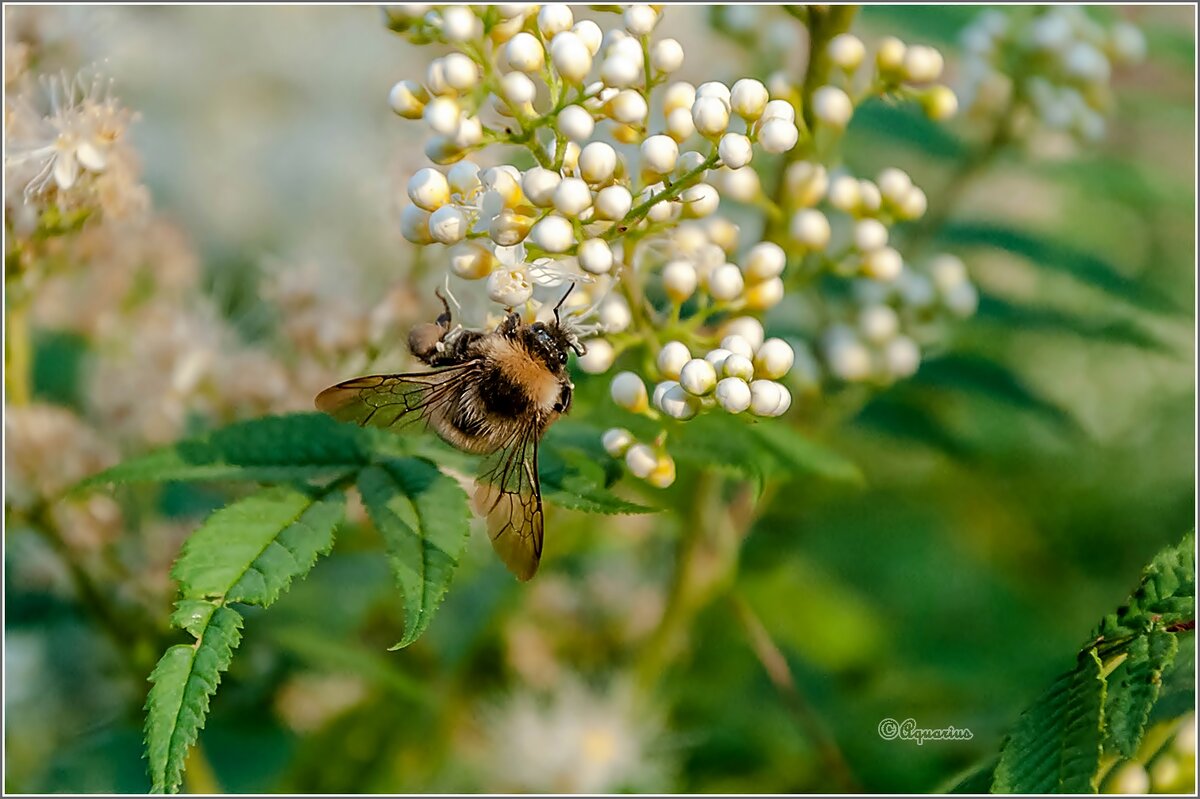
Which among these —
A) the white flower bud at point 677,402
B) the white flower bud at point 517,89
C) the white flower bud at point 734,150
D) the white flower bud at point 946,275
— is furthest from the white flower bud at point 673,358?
the white flower bud at point 946,275

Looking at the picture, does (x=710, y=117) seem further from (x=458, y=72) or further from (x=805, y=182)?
(x=805, y=182)

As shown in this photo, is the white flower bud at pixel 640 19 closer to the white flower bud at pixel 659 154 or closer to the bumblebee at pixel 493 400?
the white flower bud at pixel 659 154

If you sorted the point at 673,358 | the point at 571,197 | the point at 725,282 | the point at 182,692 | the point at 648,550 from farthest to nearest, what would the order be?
the point at 648,550, the point at 725,282, the point at 673,358, the point at 571,197, the point at 182,692

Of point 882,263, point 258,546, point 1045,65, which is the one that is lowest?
point 258,546

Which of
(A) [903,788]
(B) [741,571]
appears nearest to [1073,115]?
(B) [741,571]

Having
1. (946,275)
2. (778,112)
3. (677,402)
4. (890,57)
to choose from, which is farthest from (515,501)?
(946,275)

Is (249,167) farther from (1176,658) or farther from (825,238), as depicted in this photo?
(1176,658)

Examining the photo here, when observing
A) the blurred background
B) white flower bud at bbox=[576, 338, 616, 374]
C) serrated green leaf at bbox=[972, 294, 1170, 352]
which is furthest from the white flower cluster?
white flower bud at bbox=[576, 338, 616, 374]

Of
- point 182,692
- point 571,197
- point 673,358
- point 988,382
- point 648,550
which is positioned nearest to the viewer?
point 182,692
